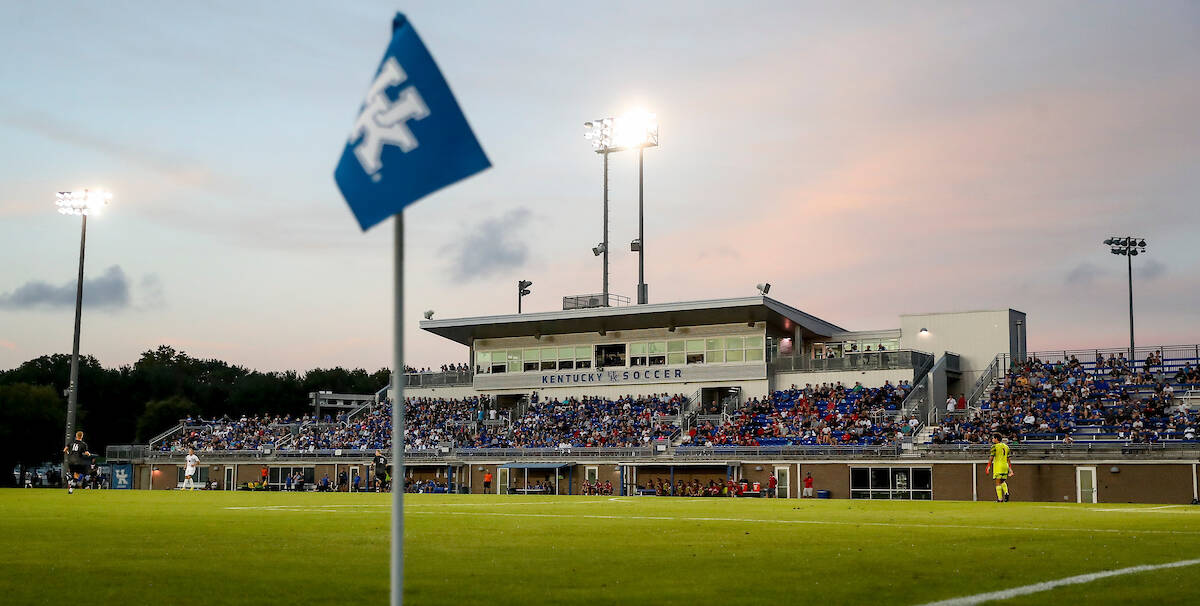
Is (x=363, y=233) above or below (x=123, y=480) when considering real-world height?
above

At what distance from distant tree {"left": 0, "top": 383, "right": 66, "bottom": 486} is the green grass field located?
8666cm

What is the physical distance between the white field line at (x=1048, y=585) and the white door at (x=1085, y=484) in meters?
36.4

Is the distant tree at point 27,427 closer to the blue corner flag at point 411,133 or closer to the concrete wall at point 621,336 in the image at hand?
the concrete wall at point 621,336

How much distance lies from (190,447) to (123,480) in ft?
19.4

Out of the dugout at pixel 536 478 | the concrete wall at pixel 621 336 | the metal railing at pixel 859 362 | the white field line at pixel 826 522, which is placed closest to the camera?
the white field line at pixel 826 522

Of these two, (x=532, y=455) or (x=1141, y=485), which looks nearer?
(x=1141, y=485)

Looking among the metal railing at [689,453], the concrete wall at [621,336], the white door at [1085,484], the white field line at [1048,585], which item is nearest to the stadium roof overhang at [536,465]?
the metal railing at [689,453]

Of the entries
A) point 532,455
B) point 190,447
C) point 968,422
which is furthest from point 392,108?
point 190,447

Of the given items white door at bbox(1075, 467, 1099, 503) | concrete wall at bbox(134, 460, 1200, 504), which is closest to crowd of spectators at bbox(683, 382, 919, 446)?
concrete wall at bbox(134, 460, 1200, 504)

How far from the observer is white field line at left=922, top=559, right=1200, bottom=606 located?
1080cm

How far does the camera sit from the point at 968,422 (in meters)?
54.8

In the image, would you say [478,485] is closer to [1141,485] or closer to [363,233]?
[1141,485]

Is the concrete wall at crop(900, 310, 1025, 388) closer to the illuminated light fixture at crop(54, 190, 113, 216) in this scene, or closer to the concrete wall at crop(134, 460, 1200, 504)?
the concrete wall at crop(134, 460, 1200, 504)

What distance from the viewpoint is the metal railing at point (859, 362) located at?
211ft
